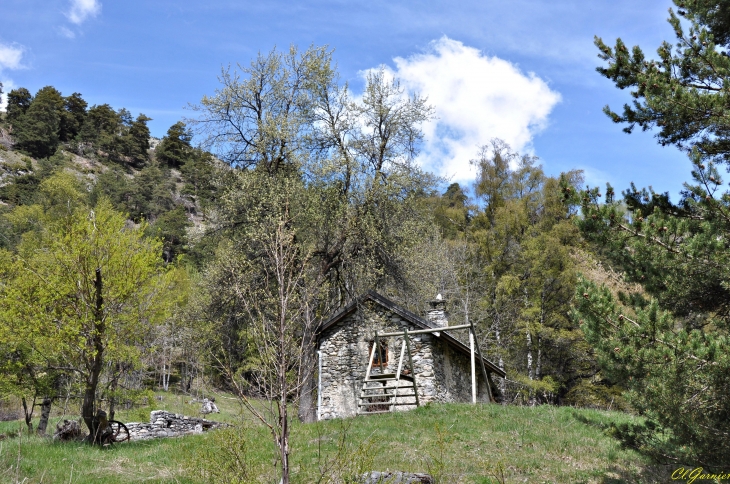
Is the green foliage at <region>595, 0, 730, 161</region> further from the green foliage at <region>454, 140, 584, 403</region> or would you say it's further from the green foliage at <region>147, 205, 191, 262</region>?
the green foliage at <region>147, 205, 191, 262</region>

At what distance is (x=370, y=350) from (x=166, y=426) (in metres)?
7.44

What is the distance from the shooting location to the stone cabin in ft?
57.6

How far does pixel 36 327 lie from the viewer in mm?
11297

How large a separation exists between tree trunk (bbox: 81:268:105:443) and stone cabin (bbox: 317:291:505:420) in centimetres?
775

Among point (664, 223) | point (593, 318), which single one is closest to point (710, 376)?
point (593, 318)

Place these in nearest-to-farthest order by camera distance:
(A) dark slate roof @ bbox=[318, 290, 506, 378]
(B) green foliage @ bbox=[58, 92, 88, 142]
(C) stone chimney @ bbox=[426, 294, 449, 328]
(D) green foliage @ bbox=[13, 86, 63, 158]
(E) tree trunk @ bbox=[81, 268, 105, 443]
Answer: (E) tree trunk @ bbox=[81, 268, 105, 443]
(A) dark slate roof @ bbox=[318, 290, 506, 378]
(C) stone chimney @ bbox=[426, 294, 449, 328]
(D) green foliage @ bbox=[13, 86, 63, 158]
(B) green foliage @ bbox=[58, 92, 88, 142]

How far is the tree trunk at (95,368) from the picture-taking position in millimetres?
Answer: 11828

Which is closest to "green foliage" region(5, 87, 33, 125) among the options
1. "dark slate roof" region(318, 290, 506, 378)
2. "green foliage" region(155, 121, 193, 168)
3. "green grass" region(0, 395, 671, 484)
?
"green foliage" region(155, 121, 193, 168)

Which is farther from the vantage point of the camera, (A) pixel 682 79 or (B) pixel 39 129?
(B) pixel 39 129

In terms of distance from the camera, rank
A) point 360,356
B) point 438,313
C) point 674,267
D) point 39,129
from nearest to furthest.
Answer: point 674,267
point 360,356
point 438,313
point 39,129

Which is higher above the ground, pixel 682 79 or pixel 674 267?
pixel 682 79

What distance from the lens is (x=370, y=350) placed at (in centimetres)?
1838

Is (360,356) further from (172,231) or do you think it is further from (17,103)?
(17,103)

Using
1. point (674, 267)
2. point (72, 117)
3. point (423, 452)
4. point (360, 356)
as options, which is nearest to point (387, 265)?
point (360, 356)
